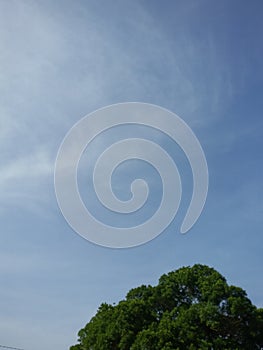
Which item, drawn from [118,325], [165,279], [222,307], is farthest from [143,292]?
[222,307]

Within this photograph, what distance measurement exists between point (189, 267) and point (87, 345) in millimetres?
7896

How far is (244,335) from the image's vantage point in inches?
1053

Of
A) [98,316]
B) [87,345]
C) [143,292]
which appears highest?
[143,292]

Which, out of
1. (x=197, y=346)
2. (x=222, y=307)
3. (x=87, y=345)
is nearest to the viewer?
(x=197, y=346)

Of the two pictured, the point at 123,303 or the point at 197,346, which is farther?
the point at 123,303

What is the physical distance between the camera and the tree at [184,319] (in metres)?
25.7

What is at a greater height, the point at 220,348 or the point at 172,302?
the point at 172,302

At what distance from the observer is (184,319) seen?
26.4m

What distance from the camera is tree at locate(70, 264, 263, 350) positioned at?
25.7m

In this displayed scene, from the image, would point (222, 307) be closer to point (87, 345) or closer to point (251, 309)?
point (251, 309)

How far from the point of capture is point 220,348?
2564 cm

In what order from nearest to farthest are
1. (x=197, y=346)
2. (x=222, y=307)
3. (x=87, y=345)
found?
(x=197, y=346) → (x=222, y=307) → (x=87, y=345)

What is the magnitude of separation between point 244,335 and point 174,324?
13.5 ft

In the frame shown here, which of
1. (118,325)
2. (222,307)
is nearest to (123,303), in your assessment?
(118,325)
